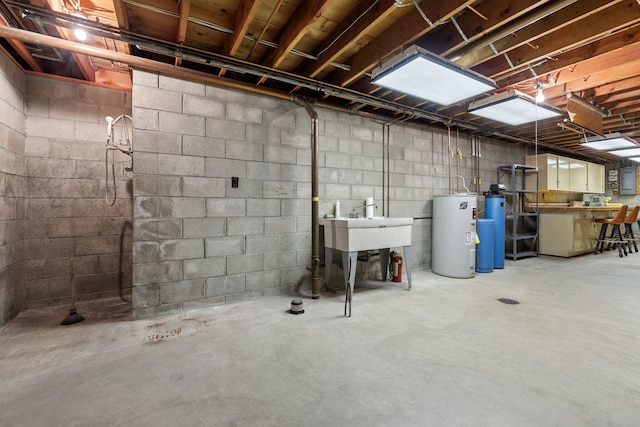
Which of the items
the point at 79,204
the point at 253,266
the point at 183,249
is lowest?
the point at 253,266

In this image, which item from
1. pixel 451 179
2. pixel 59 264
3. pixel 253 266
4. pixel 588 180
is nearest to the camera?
pixel 59 264

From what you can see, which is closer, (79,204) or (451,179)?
(79,204)

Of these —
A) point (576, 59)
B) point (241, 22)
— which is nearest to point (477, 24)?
point (576, 59)

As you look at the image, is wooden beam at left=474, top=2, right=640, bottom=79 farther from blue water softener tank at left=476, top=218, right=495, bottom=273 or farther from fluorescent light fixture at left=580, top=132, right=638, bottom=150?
fluorescent light fixture at left=580, top=132, right=638, bottom=150

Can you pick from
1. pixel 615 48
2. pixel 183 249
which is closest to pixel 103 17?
pixel 183 249

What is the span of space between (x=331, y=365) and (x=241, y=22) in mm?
2502

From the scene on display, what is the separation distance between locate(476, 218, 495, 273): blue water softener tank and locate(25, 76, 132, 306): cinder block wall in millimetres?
4694

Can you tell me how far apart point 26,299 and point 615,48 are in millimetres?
5855

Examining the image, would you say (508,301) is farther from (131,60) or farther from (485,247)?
(131,60)

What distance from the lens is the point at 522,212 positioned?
5551 mm

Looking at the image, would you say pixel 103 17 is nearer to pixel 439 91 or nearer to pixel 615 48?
pixel 439 91

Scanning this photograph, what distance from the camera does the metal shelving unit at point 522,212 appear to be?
5.29 meters

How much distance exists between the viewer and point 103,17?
7.00 feet

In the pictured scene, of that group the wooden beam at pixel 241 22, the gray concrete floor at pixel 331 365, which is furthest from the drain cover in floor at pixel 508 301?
the wooden beam at pixel 241 22
